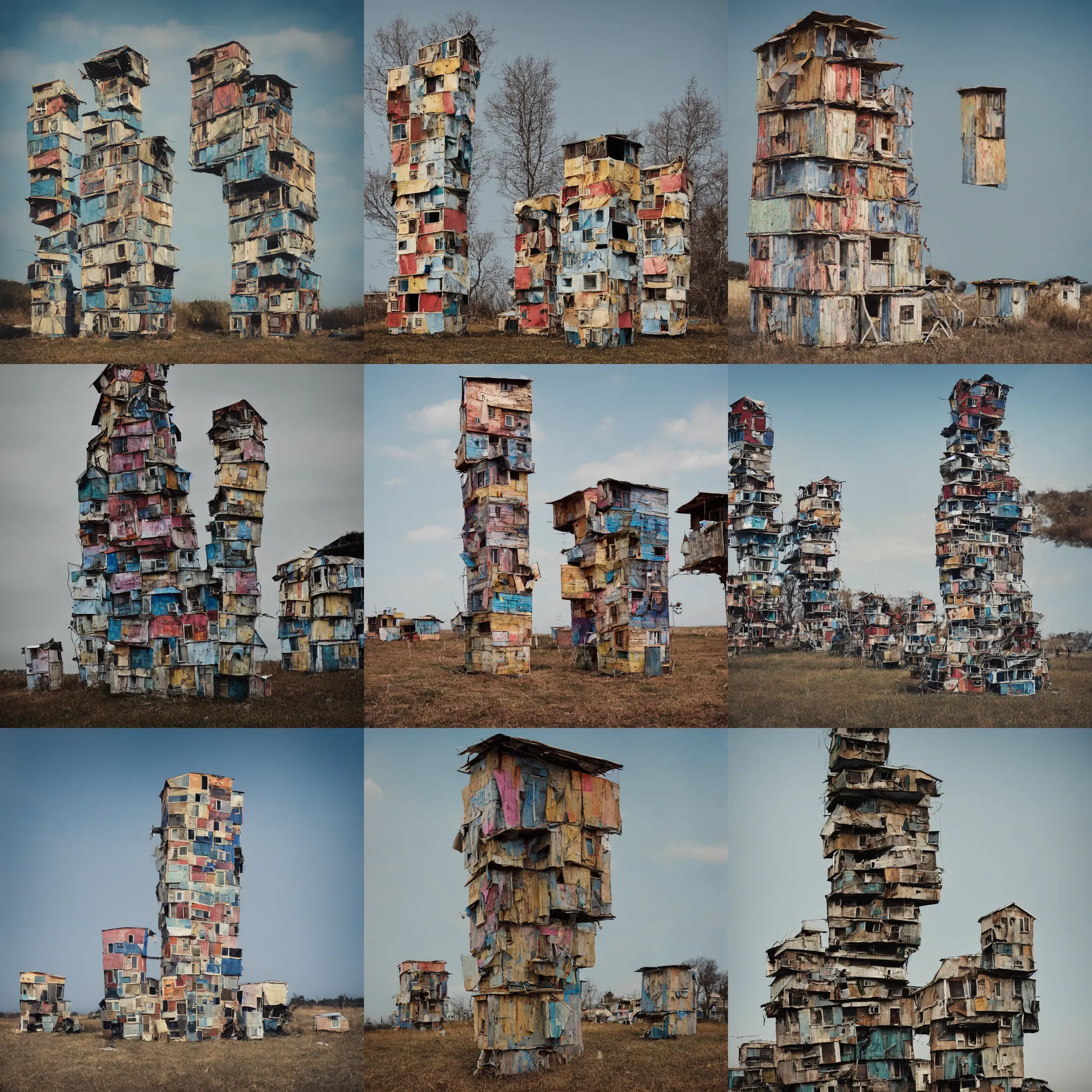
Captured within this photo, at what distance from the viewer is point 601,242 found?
2930 centimetres

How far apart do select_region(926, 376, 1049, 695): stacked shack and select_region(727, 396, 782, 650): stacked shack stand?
3.47m

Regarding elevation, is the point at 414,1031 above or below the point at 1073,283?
below

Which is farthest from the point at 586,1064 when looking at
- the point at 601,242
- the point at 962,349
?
the point at 601,242

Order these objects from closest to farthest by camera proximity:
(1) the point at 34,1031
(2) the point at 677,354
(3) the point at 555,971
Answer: (3) the point at 555,971 → (1) the point at 34,1031 → (2) the point at 677,354


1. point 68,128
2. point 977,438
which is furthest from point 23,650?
point 977,438

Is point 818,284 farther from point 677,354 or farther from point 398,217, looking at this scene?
point 398,217

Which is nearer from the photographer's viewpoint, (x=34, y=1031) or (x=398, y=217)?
(x=34, y=1031)

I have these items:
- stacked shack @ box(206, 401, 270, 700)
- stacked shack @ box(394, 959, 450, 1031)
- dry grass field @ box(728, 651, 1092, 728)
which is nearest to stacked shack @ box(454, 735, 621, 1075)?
stacked shack @ box(394, 959, 450, 1031)

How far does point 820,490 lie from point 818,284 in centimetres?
454

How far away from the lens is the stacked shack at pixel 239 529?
28219 mm

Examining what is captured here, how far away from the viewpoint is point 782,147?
2816 centimetres

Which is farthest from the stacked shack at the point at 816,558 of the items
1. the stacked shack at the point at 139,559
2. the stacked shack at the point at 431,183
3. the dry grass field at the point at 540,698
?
the stacked shack at the point at 139,559

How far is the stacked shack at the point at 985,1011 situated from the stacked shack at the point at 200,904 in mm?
12755

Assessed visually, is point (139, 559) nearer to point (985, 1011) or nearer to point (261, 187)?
point (261, 187)
